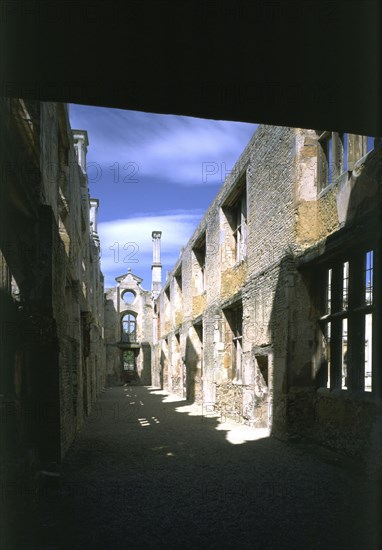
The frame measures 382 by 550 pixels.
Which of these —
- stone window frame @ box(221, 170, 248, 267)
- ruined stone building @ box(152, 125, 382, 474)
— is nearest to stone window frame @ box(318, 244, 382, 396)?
ruined stone building @ box(152, 125, 382, 474)

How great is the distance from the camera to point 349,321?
7.32 metres

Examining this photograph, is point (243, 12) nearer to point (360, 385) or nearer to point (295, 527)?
point (295, 527)

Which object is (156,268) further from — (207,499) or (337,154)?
(207,499)

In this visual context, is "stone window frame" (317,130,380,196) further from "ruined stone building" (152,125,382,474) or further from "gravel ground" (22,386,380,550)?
"gravel ground" (22,386,380,550)

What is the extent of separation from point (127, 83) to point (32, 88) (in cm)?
80

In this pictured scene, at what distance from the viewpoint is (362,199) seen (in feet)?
22.9

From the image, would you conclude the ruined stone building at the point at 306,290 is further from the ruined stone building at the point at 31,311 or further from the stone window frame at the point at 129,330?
the stone window frame at the point at 129,330

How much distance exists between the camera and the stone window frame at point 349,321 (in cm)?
643

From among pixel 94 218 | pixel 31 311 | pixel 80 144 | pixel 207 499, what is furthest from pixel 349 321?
pixel 94 218

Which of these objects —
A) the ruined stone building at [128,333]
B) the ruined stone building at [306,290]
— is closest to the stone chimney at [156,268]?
the ruined stone building at [128,333]

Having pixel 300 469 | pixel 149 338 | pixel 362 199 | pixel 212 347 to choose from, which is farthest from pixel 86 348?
pixel 149 338

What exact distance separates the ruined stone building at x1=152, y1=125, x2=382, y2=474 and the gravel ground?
842 mm

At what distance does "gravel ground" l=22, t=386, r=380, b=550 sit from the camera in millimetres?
4051

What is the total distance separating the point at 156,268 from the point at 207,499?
33483 millimetres
